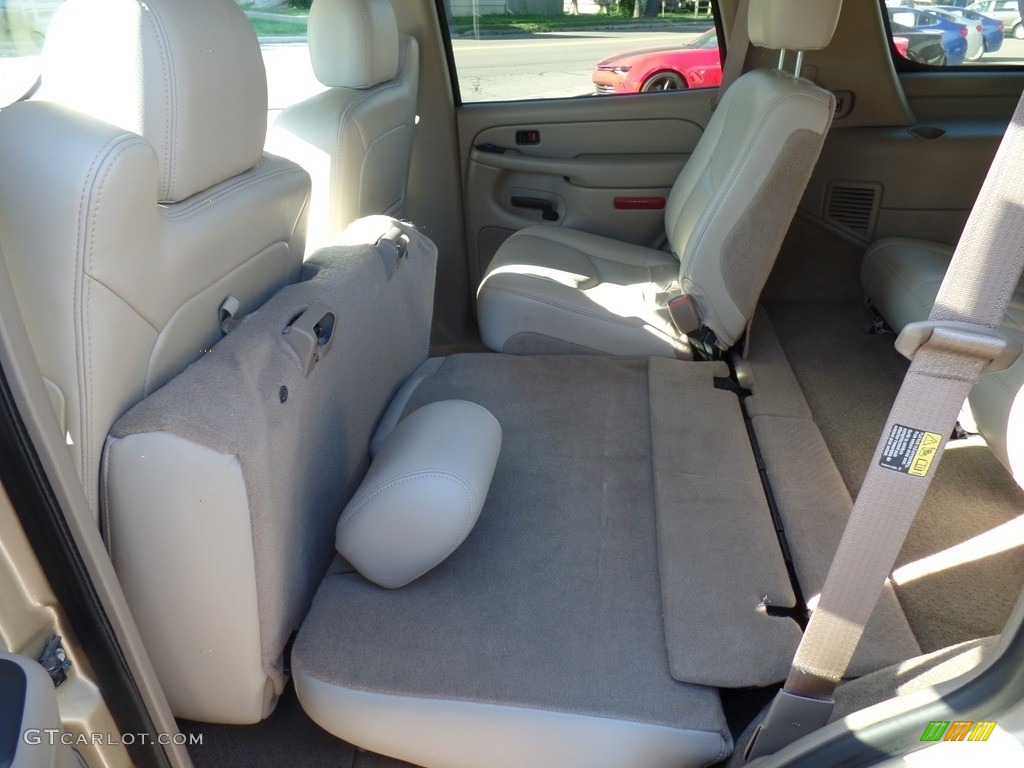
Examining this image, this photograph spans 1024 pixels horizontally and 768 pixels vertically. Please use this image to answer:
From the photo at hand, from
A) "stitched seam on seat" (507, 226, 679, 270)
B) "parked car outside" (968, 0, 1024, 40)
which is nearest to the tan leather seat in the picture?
"stitched seam on seat" (507, 226, 679, 270)

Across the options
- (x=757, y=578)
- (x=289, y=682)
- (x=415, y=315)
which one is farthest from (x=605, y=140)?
(x=289, y=682)

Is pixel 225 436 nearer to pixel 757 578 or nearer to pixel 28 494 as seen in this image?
pixel 28 494

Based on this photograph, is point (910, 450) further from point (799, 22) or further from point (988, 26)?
point (988, 26)

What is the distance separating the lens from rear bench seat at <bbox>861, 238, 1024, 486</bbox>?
1.69 m

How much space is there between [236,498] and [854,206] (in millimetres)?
2530

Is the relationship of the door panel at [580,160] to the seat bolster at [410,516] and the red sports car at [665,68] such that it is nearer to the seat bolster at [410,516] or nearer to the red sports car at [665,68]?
the red sports car at [665,68]

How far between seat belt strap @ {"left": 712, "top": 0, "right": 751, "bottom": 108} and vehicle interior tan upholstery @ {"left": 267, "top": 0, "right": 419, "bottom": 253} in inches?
44.1

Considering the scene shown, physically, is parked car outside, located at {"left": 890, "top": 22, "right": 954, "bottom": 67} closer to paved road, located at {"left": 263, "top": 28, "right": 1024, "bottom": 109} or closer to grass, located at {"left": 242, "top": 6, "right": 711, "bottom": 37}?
paved road, located at {"left": 263, "top": 28, "right": 1024, "bottom": 109}

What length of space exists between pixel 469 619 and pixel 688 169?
1888 mm

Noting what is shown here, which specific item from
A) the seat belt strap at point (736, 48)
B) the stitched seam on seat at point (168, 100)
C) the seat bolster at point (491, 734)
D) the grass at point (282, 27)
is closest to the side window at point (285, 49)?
A: the grass at point (282, 27)

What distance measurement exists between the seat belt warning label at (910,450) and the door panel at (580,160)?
2284 mm

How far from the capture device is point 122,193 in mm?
974

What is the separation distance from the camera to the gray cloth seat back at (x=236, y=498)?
106 cm

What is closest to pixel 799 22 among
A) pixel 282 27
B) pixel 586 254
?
pixel 586 254
